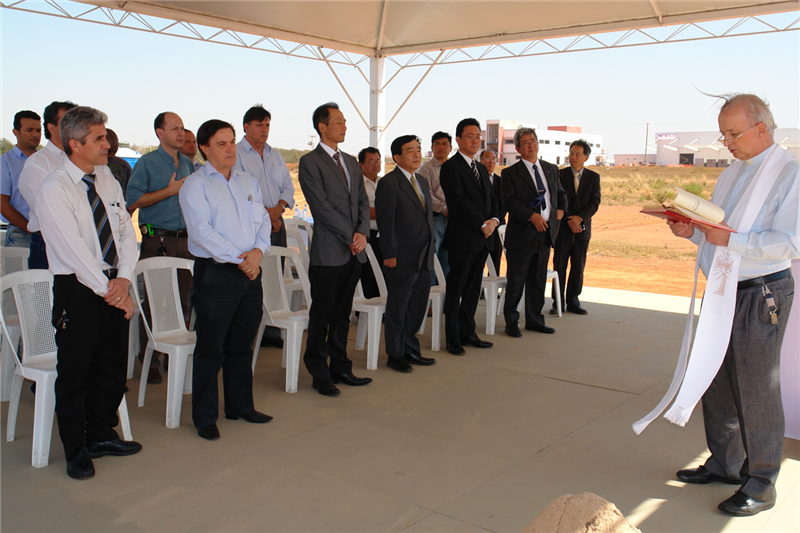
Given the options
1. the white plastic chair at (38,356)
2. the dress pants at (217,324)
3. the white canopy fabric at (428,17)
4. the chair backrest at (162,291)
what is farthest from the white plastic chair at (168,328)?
the white canopy fabric at (428,17)

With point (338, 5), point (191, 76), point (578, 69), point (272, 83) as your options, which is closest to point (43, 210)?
point (338, 5)

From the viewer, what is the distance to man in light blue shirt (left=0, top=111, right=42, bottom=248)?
172 inches

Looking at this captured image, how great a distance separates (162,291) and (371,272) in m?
2.46

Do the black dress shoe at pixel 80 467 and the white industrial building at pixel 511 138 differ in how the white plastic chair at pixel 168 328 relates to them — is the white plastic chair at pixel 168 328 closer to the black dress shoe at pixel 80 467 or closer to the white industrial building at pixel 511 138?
the black dress shoe at pixel 80 467

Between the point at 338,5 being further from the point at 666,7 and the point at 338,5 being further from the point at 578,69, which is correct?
the point at 578,69

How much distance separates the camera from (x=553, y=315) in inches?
262

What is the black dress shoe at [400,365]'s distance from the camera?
4.58 m

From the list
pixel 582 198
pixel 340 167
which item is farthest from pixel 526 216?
pixel 340 167

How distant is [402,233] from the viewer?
4.57 meters

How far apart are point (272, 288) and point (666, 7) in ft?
18.2

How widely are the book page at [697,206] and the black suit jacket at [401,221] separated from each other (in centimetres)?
229

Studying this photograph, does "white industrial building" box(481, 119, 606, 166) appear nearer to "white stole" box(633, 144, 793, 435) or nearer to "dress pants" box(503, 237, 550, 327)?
"dress pants" box(503, 237, 550, 327)

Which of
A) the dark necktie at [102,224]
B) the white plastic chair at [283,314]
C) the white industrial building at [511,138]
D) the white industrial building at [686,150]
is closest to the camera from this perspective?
the dark necktie at [102,224]

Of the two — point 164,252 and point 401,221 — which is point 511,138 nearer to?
point 401,221
